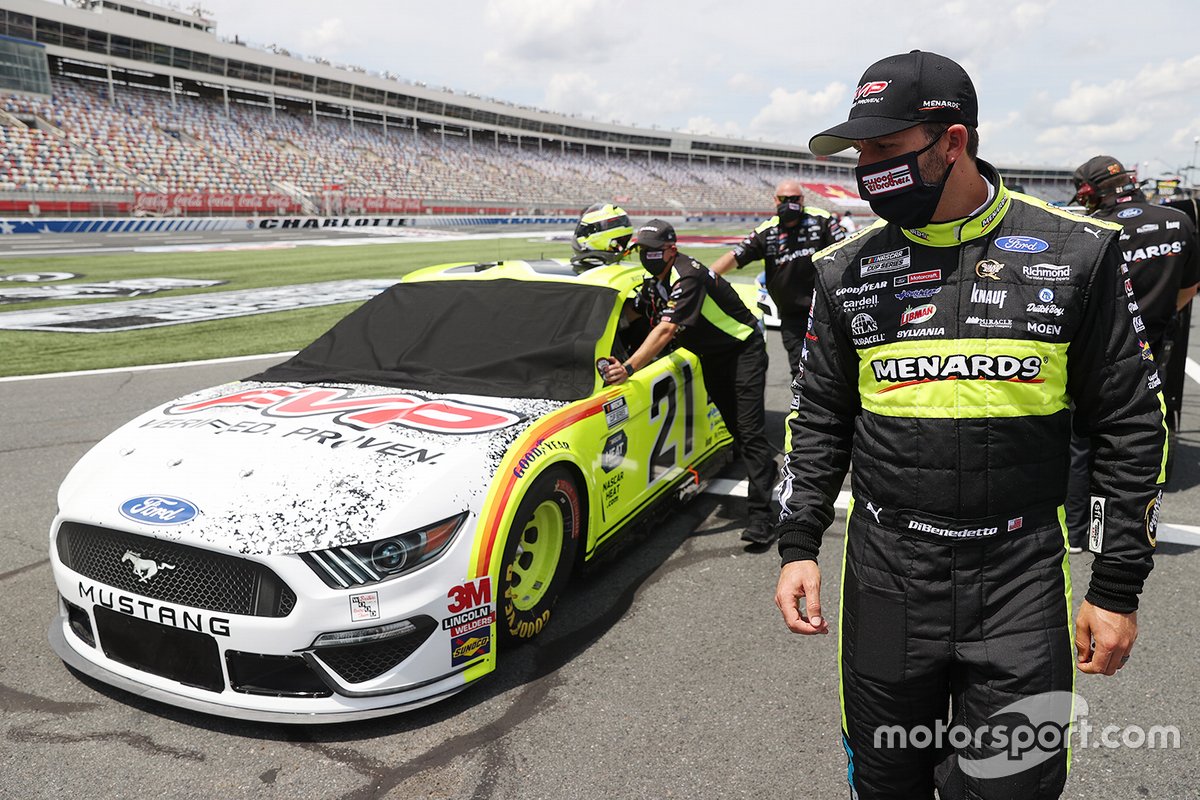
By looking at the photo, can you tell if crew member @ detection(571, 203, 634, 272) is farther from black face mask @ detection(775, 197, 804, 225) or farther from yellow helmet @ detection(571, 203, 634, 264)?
black face mask @ detection(775, 197, 804, 225)

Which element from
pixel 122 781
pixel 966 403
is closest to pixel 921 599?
pixel 966 403

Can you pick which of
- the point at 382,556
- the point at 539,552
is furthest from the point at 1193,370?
the point at 382,556

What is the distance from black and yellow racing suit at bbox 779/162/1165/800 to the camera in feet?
5.56

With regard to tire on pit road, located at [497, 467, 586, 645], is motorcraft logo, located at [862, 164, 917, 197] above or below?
above

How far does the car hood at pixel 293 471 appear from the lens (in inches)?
106

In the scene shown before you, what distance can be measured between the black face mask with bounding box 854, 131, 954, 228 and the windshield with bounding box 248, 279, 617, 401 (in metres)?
2.10

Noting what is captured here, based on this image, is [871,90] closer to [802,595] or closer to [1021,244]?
[1021,244]

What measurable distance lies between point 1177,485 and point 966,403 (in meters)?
4.57

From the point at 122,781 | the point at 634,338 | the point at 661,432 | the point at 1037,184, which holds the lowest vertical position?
the point at 122,781

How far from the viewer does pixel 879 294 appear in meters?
1.86

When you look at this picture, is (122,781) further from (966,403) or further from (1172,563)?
(1172,563)

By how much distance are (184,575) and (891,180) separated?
235cm

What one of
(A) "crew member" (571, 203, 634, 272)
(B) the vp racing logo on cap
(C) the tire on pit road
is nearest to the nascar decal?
(C) the tire on pit road

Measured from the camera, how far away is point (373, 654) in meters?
2.71
